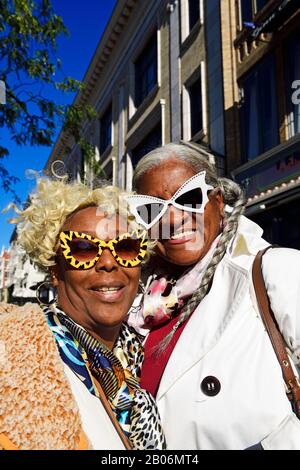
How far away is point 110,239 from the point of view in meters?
2.00

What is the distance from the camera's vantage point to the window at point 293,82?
9078 millimetres

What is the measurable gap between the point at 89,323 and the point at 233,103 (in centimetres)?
1056

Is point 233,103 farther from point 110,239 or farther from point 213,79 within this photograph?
point 110,239

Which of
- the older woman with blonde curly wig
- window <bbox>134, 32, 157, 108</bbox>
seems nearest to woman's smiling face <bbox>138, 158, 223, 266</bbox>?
the older woman with blonde curly wig

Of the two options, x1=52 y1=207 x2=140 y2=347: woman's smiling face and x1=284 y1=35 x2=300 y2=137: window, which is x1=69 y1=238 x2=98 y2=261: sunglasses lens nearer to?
x1=52 y1=207 x2=140 y2=347: woman's smiling face

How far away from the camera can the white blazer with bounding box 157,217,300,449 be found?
5.32ft

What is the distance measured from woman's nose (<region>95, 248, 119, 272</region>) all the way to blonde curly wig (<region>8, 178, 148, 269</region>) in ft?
0.78

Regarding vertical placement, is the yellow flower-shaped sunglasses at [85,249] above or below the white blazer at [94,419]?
above

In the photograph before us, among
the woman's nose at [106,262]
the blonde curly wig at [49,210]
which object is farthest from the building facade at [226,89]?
the woman's nose at [106,262]

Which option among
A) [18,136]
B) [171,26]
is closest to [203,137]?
[171,26]

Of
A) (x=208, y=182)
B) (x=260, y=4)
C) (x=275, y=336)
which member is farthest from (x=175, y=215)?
(x=260, y=4)

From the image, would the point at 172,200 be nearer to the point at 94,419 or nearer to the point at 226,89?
the point at 94,419

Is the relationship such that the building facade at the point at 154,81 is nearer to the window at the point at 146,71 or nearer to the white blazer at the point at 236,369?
the window at the point at 146,71
